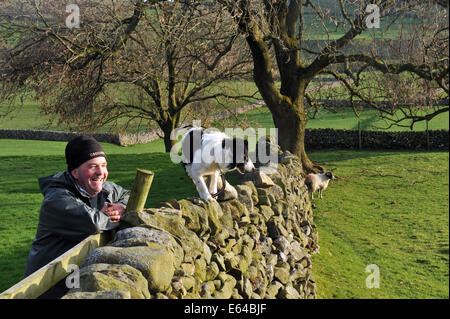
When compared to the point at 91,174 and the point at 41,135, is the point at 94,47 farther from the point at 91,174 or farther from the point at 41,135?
the point at 41,135

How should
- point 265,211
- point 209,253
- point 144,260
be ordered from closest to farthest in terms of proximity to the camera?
1. point 144,260
2. point 209,253
3. point 265,211

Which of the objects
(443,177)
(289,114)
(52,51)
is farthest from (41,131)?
(443,177)

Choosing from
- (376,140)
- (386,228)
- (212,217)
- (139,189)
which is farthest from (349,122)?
(139,189)

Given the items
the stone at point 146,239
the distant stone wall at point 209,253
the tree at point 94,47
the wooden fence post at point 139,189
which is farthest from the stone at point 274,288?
the tree at point 94,47

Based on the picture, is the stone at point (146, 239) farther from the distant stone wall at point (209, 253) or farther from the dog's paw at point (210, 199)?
the dog's paw at point (210, 199)

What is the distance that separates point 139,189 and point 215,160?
85.0 inches

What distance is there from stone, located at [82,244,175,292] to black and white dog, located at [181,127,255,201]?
238 centimetres

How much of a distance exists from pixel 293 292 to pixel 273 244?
109 cm

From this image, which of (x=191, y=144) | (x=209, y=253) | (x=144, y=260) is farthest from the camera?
(x=191, y=144)

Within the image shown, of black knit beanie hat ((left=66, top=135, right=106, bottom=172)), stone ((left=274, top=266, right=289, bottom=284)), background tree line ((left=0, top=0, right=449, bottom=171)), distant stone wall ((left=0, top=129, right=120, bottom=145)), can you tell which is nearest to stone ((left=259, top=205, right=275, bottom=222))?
stone ((left=274, top=266, right=289, bottom=284))

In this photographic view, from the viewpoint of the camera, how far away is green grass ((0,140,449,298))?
29.9 ft

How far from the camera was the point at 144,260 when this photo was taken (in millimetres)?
3475

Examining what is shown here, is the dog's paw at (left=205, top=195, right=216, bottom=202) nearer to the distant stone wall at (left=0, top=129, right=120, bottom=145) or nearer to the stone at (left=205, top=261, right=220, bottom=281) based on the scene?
the stone at (left=205, top=261, right=220, bottom=281)

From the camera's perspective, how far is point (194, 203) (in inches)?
217
